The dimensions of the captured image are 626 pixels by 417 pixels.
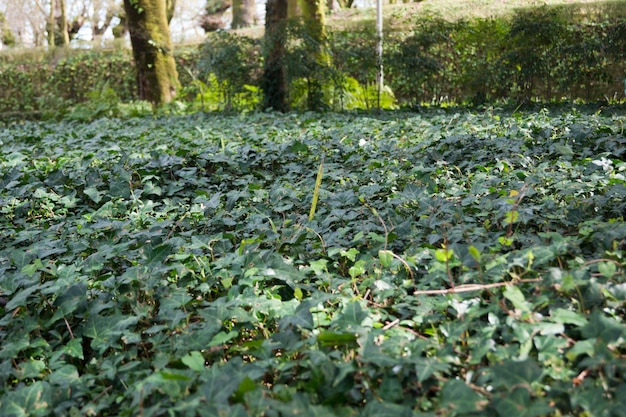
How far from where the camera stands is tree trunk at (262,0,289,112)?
29.5ft

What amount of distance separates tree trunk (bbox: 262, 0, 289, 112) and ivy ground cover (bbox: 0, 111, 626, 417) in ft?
19.5

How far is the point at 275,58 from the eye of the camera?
30.0ft

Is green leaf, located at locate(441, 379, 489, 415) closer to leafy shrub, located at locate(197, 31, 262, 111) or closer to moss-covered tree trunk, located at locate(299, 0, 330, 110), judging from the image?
moss-covered tree trunk, located at locate(299, 0, 330, 110)

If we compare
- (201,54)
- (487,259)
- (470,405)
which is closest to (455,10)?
(201,54)

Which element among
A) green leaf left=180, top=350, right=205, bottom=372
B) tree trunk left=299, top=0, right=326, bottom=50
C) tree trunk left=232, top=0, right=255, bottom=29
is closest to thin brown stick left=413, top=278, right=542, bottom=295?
green leaf left=180, top=350, right=205, bottom=372

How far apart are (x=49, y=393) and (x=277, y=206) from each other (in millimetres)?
1651

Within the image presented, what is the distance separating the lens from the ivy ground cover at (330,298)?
4.33 ft

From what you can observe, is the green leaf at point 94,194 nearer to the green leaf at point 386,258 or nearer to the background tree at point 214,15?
the green leaf at point 386,258

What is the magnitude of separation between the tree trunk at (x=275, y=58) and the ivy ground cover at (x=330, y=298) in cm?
595

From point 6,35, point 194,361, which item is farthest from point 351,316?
point 6,35

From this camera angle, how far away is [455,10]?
36.6 ft

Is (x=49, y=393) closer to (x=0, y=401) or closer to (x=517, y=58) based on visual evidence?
(x=0, y=401)

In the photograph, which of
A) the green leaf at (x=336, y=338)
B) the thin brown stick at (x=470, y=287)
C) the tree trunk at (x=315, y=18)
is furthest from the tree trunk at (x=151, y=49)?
the green leaf at (x=336, y=338)

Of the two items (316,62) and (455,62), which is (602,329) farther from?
(455,62)
